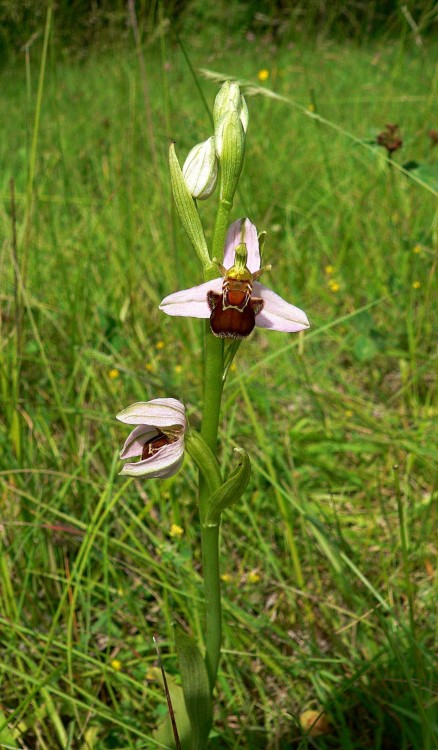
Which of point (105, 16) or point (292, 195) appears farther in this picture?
point (292, 195)

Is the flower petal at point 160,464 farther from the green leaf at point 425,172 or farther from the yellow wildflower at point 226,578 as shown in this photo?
the green leaf at point 425,172

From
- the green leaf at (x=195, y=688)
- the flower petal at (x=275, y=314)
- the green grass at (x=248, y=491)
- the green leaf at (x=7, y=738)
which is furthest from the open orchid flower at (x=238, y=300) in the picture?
the green leaf at (x=7, y=738)

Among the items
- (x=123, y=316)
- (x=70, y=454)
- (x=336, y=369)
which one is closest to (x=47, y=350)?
(x=123, y=316)

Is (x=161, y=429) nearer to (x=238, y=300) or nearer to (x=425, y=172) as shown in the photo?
(x=238, y=300)

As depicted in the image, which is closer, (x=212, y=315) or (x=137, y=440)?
(x=212, y=315)

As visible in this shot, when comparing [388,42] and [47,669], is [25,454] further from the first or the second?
[388,42]

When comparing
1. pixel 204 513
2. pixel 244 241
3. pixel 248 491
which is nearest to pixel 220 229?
pixel 244 241

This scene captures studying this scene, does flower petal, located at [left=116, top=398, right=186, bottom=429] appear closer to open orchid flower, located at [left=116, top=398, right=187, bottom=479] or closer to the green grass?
open orchid flower, located at [left=116, top=398, right=187, bottom=479]
